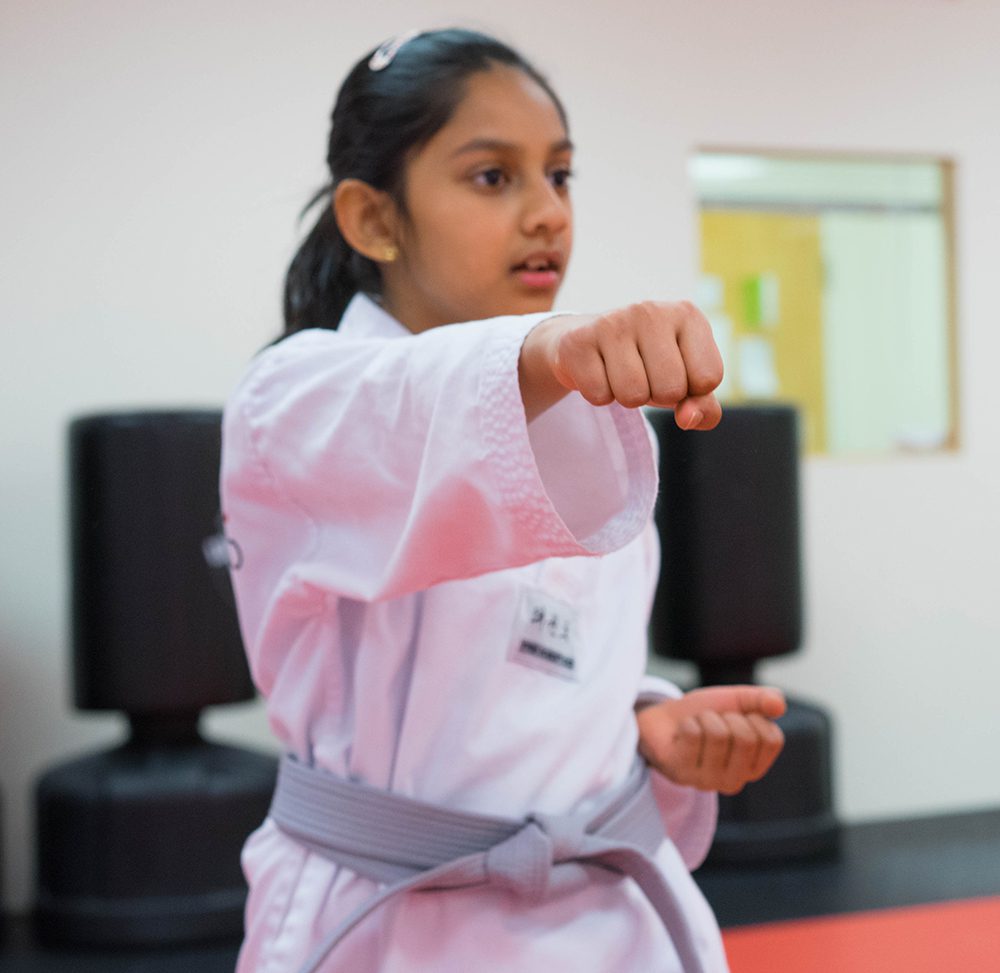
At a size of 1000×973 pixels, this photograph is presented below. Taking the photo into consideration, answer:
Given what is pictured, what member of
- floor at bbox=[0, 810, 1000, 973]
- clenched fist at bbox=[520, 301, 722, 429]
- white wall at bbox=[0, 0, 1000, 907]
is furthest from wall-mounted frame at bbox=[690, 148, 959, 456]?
clenched fist at bbox=[520, 301, 722, 429]

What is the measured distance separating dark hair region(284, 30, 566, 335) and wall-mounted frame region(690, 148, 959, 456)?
241 centimetres

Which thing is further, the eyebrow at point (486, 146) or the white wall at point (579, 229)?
the white wall at point (579, 229)

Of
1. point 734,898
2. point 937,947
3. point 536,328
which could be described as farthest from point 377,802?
point 734,898

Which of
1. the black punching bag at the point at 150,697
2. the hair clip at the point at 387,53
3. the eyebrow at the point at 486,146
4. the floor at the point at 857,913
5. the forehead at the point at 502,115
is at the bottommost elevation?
the floor at the point at 857,913

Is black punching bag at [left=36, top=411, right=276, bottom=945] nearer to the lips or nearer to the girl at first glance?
the girl

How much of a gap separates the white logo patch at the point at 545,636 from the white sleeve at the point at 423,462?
0.14 metres

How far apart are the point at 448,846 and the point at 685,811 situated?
0.95 ft

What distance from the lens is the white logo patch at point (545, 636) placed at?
0.86 m

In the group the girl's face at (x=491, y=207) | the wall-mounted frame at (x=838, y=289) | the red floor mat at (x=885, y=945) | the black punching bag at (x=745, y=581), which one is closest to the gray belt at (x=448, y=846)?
the girl's face at (x=491, y=207)

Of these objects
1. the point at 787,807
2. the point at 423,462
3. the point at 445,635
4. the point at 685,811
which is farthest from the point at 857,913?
the point at 423,462

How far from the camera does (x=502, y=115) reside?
886 millimetres

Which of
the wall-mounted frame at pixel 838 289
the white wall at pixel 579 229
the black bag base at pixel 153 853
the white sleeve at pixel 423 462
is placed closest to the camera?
the white sleeve at pixel 423 462

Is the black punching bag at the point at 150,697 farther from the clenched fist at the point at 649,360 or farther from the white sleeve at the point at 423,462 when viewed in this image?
the clenched fist at the point at 649,360

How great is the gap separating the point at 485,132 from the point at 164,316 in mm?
2209
